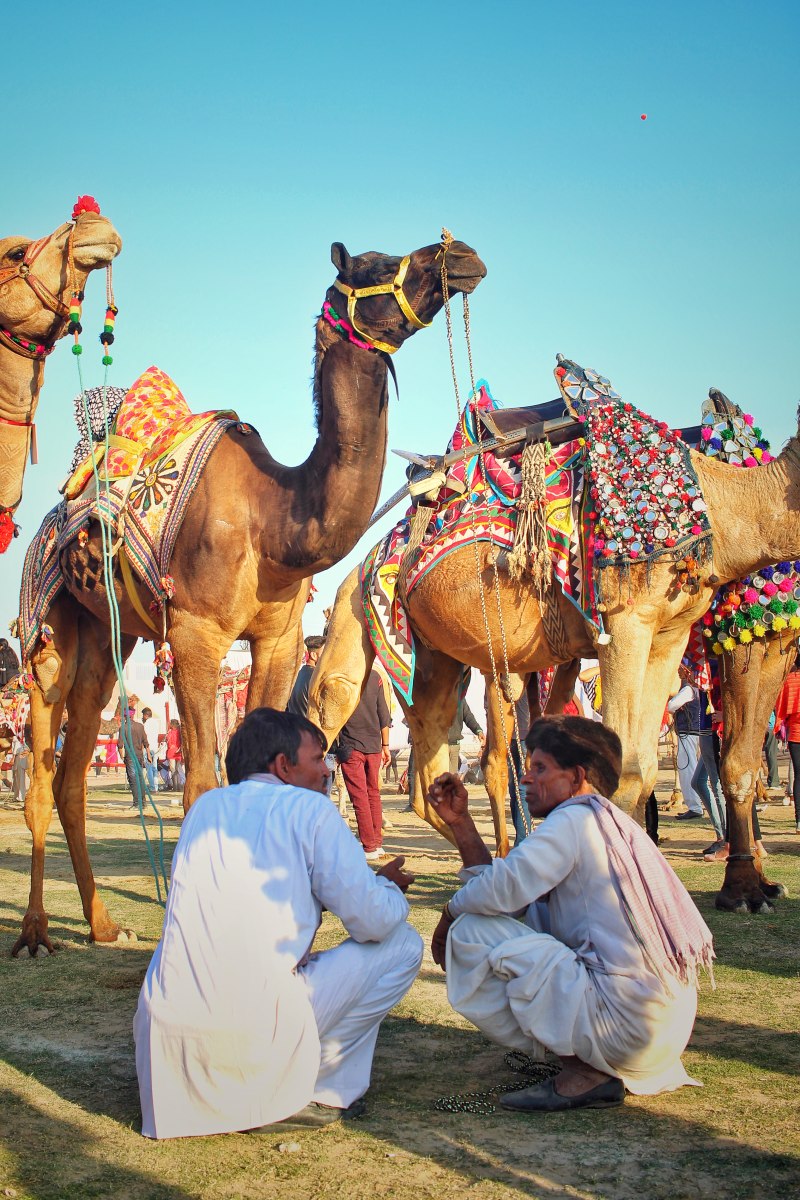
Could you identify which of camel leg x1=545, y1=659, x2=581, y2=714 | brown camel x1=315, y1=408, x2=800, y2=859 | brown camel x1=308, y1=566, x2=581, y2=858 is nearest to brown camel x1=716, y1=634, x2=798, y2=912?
brown camel x1=315, y1=408, x2=800, y2=859

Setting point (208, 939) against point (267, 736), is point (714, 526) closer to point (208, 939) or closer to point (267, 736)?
point (267, 736)

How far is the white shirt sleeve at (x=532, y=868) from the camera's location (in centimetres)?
322

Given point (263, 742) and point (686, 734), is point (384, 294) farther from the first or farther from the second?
point (686, 734)

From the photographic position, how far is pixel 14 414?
4.91 metres

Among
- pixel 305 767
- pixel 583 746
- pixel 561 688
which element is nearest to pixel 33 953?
pixel 305 767

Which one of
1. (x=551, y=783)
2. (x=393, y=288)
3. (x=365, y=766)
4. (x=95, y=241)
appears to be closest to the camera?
(x=551, y=783)

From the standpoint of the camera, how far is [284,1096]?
10.0 feet

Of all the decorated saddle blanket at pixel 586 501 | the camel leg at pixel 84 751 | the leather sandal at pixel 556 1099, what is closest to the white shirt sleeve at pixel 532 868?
the leather sandal at pixel 556 1099

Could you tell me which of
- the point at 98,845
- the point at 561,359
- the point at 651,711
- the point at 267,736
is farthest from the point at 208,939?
the point at 98,845

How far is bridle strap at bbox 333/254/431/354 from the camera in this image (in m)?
5.13

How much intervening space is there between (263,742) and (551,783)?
90cm

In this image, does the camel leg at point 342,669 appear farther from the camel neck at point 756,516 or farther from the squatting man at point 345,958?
the squatting man at point 345,958

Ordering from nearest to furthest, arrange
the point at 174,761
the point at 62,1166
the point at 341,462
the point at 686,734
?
the point at 62,1166 < the point at 341,462 < the point at 686,734 < the point at 174,761

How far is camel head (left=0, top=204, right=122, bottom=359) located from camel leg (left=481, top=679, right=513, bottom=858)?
4.12 metres
